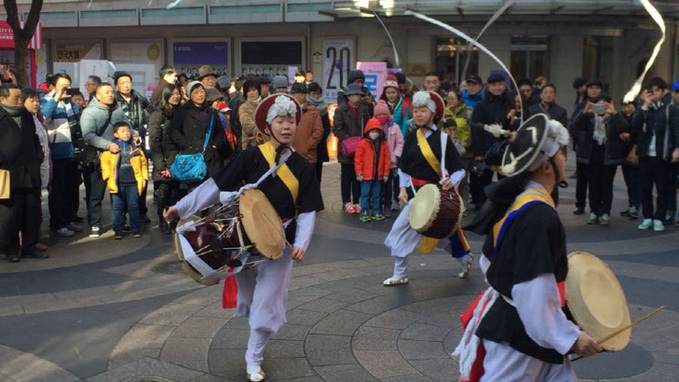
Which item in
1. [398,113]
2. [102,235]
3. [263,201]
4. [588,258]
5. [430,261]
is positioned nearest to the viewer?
[588,258]

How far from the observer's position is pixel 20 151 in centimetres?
871

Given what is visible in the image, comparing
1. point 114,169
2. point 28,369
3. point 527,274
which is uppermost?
point 527,274

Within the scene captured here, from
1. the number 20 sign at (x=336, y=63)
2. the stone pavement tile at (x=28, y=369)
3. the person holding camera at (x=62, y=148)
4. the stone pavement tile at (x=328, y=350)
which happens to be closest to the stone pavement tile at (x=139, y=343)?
the stone pavement tile at (x=28, y=369)

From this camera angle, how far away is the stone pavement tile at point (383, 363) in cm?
552

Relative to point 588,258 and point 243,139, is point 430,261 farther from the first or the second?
point 588,258

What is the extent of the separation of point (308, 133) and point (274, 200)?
20.4ft

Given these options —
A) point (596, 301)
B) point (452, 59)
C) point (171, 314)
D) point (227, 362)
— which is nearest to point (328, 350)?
point (227, 362)

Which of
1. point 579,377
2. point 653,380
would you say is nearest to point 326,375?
point 579,377

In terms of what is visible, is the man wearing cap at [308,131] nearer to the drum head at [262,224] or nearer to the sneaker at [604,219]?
the sneaker at [604,219]

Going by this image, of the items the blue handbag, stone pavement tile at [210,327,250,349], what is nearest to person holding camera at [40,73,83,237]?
the blue handbag

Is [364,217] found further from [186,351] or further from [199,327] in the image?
[186,351]

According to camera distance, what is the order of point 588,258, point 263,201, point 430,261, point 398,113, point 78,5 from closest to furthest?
point 588,258 → point 263,201 → point 430,261 → point 398,113 → point 78,5

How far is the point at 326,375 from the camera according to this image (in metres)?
5.46

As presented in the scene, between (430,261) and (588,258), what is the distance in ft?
16.6
